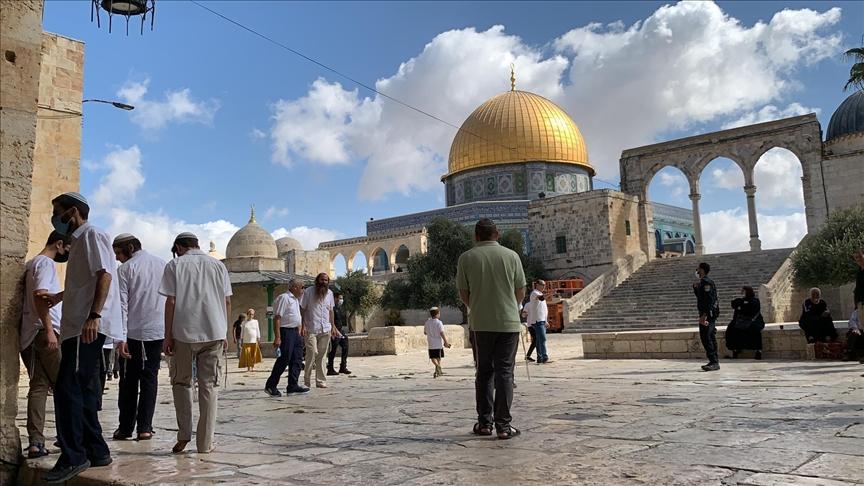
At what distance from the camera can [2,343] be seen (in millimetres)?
3609

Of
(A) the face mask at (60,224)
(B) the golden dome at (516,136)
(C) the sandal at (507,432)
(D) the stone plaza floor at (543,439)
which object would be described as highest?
(B) the golden dome at (516,136)

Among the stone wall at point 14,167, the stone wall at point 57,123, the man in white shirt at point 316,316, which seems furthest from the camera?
the stone wall at point 57,123

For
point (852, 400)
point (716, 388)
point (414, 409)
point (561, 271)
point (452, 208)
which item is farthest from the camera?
point (452, 208)

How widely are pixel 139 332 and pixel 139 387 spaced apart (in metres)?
0.38

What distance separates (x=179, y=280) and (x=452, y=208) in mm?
34798

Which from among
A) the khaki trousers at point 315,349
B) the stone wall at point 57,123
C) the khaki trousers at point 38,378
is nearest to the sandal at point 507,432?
the khaki trousers at point 38,378

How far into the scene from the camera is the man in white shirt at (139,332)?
14.5ft

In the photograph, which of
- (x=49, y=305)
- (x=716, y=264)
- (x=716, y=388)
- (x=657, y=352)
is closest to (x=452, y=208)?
(x=716, y=264)

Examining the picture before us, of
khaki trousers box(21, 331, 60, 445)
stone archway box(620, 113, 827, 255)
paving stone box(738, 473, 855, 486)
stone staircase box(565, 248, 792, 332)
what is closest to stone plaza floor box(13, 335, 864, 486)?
paving stone box(738, 473, 855, 486)

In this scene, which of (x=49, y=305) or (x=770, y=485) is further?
(x=49, y=305)

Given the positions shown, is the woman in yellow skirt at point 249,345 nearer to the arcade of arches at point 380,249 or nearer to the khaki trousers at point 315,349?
the khaki trousers at point 315,349

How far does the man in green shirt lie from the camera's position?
4070 millimetres

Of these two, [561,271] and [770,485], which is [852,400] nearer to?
[770,485]

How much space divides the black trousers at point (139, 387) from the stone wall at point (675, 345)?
28.1 feet
